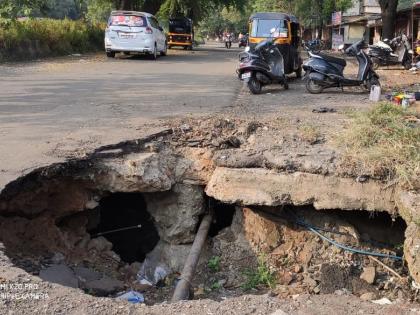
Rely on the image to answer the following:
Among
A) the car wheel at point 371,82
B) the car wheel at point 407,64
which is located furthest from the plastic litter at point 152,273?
the car wheel at point 407,64

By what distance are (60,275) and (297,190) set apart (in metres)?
2.41

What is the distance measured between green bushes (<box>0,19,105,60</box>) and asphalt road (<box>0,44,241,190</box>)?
7.46ft

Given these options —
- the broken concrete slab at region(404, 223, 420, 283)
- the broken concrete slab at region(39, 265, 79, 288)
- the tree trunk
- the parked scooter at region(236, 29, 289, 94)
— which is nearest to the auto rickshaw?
the parked scooter at region(236, 29, 289, 94)

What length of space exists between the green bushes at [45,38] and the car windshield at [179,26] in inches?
237

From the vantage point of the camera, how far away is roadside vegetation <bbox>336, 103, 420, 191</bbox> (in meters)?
4.78

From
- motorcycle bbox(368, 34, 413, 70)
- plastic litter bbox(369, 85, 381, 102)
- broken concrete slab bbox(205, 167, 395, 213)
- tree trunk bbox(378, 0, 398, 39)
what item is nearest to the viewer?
broken concrete slab bbox(205, 167, 395, 213)

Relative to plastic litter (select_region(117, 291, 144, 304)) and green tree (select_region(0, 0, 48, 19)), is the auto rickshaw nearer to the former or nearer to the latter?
green tree (select_region(0, 0, 48, 19))

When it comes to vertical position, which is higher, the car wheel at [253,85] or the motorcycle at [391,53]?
the motorcycle at [391,53]

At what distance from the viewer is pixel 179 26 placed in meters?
29.7

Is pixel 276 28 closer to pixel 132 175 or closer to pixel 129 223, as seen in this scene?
pixel 129 223

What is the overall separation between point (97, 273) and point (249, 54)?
667 cm

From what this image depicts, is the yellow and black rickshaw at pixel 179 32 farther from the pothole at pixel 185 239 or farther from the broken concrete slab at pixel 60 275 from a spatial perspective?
the broken concrete slab at pixel 60 275

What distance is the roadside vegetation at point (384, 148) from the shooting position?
478 centimetres

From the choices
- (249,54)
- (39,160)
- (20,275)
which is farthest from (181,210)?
(249,54)
